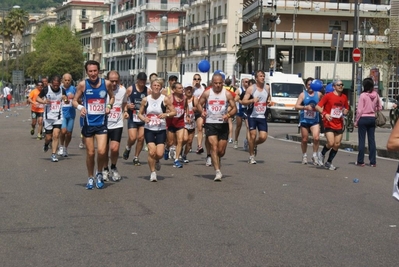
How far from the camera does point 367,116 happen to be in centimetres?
1933

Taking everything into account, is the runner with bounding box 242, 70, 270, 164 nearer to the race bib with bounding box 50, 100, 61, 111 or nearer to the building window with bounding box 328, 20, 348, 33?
the race bib with bounding box 50, 100, 61, 111

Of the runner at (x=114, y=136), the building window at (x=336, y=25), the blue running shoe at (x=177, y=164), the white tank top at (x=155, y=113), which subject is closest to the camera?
the runner at (x=114, y=136)

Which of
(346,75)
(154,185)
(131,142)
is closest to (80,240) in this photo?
(154,185)

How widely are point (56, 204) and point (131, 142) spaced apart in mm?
6125

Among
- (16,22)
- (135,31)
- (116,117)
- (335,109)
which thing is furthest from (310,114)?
(16,22)

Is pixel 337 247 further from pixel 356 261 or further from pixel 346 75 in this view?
pixel 346 75

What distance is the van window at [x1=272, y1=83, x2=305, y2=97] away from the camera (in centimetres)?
4400

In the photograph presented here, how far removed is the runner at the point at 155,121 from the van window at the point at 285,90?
28705 mm

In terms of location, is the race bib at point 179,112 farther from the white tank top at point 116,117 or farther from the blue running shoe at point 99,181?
the blue running shoe at point 99,181

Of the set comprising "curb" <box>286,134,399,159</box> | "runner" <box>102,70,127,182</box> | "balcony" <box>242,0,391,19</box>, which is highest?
"balcony" <box>242,0,391,19</box>

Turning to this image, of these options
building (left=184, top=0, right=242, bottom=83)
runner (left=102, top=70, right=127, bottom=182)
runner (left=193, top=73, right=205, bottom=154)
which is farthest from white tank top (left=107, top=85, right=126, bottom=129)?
building (left=184, top=0, right=242, bottom=83)

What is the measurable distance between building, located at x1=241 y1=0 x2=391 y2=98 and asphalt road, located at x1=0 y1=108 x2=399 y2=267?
2231 inches

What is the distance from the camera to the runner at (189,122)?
707 inches

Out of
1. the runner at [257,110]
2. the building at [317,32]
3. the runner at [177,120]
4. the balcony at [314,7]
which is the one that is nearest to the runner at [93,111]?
the runner at [177,120]
